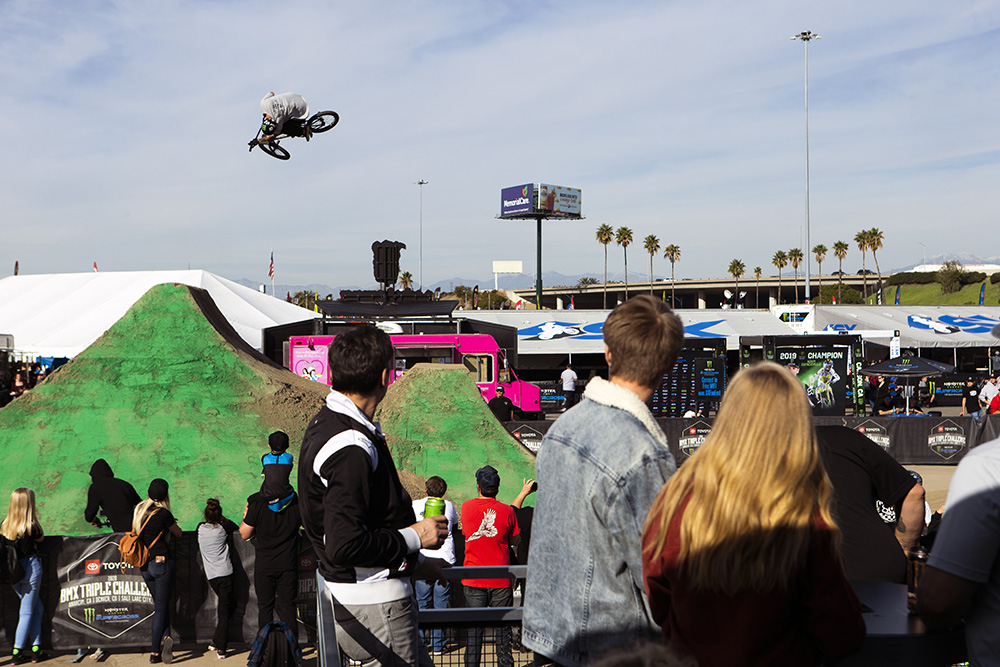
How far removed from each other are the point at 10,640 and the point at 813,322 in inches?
1271

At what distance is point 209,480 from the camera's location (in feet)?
31.5

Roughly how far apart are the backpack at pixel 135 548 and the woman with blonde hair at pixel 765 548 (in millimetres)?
6191

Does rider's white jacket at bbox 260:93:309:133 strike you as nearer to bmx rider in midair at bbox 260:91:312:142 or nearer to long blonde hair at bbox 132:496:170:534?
bmx rider in midair at bbox 260:91:312:142

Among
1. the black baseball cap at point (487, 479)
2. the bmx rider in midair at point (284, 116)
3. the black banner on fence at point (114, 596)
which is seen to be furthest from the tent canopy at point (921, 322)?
the black banner on fence at point (114, 596)

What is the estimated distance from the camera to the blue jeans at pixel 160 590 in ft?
23.6

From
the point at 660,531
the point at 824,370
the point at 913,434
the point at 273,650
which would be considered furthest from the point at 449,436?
the point at 824,370

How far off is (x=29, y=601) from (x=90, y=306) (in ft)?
87.1

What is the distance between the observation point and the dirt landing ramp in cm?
1127

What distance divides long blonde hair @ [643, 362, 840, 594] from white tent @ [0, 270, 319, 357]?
25.9 metres

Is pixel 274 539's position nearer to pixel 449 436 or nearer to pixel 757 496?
pixel 449 436

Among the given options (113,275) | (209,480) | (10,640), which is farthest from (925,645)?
(113,275)

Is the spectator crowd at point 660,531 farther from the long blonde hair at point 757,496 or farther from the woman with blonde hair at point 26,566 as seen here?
the woman with blonde hair at point 26,566

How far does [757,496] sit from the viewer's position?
6.91 ft

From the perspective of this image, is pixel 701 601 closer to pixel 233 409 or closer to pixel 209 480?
pixel 209 480
